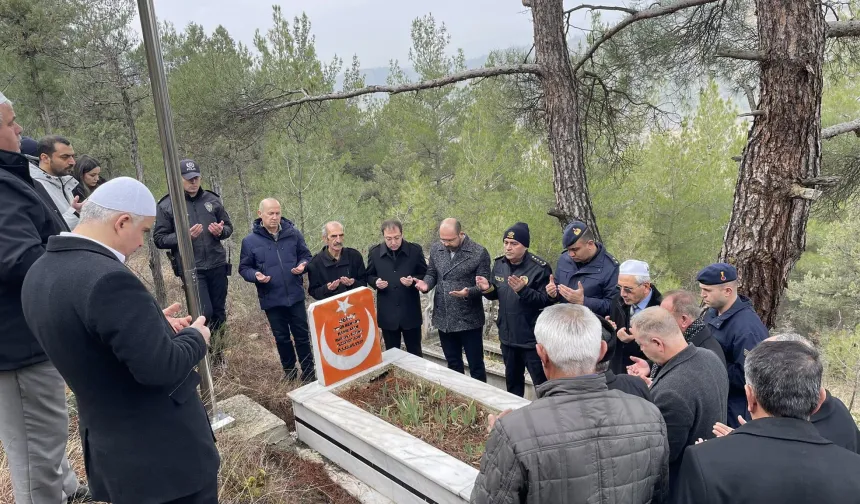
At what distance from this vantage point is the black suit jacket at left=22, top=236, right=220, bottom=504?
157 centimetres

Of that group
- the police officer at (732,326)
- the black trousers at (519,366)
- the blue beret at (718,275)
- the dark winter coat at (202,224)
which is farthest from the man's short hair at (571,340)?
the dark winter coat at (202,224)

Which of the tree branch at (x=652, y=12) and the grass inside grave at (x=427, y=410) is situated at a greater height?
the tree branch at (x=652, y=12)

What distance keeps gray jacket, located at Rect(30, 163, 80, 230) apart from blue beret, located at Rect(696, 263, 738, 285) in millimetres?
3755

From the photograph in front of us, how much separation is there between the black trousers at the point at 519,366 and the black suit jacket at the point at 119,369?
278 centimetres

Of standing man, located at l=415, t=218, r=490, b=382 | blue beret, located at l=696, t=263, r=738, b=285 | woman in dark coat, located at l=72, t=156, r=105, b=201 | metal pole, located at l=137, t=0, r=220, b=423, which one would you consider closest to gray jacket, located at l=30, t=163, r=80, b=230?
woman in dark coat, located at l=72, t=156, r=105, b=201

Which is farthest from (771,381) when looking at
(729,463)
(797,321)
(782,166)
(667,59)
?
(797,321)

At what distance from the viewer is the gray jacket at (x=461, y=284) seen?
14.5 ft

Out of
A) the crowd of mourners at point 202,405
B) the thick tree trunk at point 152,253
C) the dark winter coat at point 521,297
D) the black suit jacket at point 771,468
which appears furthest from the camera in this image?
the thick tree trunk at point 152,253

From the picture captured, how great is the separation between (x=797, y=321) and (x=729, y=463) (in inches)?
856

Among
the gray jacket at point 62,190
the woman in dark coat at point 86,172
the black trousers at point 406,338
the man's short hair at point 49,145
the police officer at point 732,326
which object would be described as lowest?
the black trousers at point 406,338

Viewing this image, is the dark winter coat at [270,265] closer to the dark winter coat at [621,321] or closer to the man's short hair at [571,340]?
the dark winter coat at [621,321]

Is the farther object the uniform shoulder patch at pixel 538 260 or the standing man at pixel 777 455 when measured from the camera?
the uniform shoulder patch at pixel 538 260

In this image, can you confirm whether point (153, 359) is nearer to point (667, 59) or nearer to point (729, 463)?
point (729, 463)

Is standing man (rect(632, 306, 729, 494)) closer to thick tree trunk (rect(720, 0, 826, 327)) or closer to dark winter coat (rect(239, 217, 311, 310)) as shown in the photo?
thick tree trunk (rect(720, 0, 826, 327))
